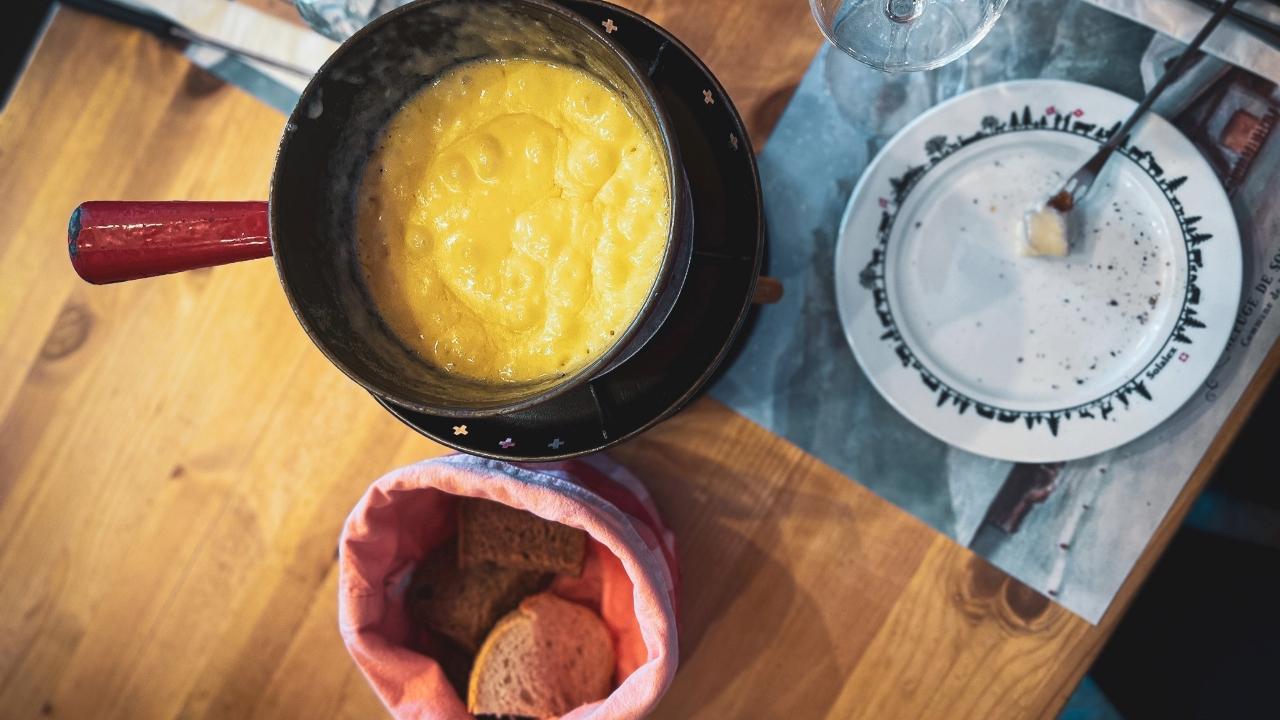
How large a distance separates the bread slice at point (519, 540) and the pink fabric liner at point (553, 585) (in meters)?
0.04

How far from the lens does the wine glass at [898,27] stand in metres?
0.81

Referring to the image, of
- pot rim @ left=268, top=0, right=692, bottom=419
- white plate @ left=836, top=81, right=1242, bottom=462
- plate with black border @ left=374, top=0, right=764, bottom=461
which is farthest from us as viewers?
white plate @ left=836, top=81, right=1242, bottom=462

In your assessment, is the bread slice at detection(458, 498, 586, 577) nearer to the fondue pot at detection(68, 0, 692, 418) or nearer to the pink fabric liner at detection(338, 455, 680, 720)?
the pink fabric liner at detection(338, 455, 680, 720)

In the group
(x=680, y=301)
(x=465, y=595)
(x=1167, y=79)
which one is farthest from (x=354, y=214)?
(x=1167, y=79)

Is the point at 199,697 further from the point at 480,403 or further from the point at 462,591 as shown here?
the point at 480,403

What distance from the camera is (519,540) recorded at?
0.87m

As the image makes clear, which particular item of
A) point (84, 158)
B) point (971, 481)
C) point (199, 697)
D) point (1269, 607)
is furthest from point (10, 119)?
point (1269, 607)

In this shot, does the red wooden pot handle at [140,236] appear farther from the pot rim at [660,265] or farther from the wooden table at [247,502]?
the wooden table at [247,502]

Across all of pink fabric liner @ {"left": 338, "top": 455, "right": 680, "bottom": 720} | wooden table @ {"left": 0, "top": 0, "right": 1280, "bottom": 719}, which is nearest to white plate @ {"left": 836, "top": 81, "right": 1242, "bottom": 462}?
wooden table @ {"left": 0, "top": 0, "right": 1280, "bottom": 719}

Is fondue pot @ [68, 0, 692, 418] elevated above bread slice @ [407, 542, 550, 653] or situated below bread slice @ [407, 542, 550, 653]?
above

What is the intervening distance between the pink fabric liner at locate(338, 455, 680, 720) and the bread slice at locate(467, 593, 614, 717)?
2 cm

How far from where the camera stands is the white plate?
0.82 meters

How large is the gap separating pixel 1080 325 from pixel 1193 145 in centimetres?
20

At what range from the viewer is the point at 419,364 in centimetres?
68
